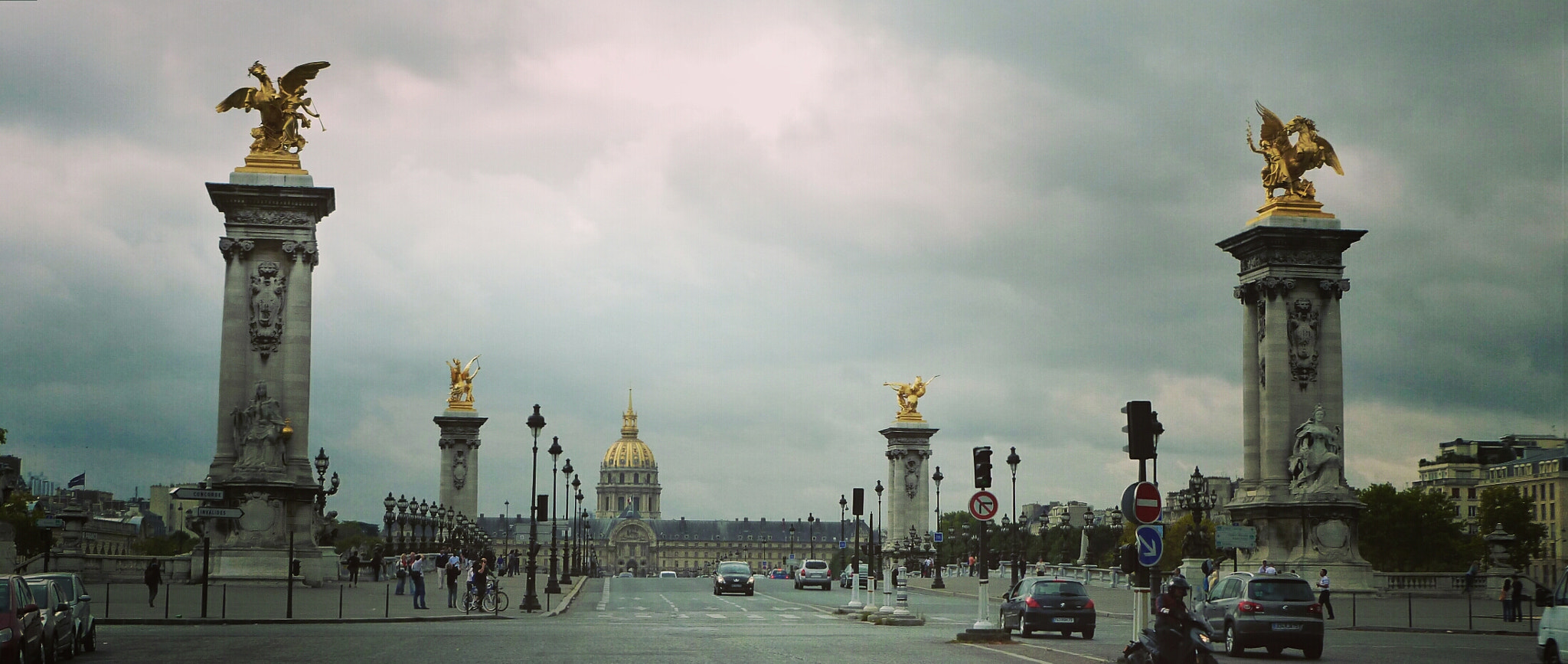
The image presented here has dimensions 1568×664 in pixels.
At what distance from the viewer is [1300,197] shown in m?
55.5

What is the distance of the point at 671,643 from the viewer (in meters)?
28.3

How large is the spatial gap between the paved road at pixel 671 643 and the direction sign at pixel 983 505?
2.48 m

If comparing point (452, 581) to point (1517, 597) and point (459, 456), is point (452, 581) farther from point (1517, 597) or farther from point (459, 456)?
point (459, 456)

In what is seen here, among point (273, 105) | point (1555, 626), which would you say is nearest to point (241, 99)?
point (273, 105)

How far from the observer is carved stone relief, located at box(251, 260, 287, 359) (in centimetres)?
5238

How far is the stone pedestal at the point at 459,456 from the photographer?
104 meters

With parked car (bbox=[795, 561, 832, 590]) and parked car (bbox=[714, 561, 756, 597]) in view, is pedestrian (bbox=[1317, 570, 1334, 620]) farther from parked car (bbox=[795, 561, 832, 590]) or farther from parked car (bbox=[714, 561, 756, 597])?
parked car (bbox=[795, 561, 832, 590])

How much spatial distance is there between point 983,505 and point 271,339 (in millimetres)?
29928

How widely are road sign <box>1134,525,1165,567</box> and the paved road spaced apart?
12.5ft

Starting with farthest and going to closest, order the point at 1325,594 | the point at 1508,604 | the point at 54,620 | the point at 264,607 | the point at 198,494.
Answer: the point at 1325,594 → the point at 264,607 → the point at 1508,604 → the point at 198,494 → the point at 54,620

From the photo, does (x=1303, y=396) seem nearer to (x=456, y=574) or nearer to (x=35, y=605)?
(x=456, y=574)

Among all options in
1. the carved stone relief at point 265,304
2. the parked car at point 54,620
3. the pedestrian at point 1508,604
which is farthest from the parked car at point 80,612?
the pedestrian at point 1508,604

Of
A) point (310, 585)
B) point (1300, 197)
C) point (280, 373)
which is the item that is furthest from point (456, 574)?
point (1300, 197)

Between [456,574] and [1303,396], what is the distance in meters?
28.6
